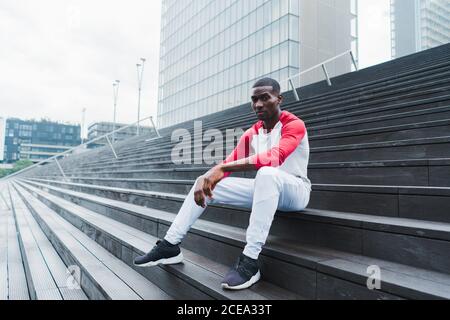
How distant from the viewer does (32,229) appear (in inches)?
180

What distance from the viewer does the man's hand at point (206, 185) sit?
74.8 inches

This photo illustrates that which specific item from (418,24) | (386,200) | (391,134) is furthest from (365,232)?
(418,24)

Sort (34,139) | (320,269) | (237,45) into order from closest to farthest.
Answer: (320,269) < (237,45) < (34,139)

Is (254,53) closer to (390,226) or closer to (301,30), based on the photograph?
(301,30)

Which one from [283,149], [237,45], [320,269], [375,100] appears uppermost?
[237,45]

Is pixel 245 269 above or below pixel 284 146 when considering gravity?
below

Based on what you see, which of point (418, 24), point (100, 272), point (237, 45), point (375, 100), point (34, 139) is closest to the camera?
point (100, 272)

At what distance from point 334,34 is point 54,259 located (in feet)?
75.4

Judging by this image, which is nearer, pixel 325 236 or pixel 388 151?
pixel 325 236

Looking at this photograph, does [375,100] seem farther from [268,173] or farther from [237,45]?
[237,45]

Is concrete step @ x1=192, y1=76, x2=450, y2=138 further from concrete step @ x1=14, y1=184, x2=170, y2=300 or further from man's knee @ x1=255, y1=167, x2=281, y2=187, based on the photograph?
concrete step @ x1=14, y1=184, x2=170, y2=300

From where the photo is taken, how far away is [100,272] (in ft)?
7.52

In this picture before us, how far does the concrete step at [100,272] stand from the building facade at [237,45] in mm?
17486

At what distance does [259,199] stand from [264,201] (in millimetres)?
29
